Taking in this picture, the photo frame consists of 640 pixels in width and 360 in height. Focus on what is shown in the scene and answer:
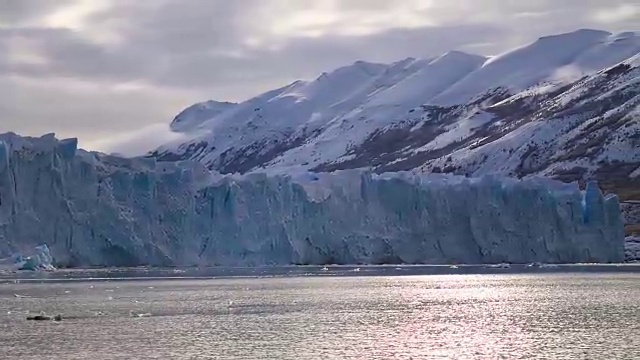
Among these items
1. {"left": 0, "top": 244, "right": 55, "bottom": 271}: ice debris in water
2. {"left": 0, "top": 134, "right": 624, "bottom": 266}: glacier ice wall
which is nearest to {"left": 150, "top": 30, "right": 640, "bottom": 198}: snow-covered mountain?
{"left": 0, "top": 134, "right": 624, "bottom": 266}: glacier ice wall

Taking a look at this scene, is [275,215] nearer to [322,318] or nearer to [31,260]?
[31,260]

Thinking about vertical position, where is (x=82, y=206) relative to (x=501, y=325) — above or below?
above

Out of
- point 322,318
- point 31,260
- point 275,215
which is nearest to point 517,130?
point 275,215

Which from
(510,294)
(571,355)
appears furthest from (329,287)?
(571,355)

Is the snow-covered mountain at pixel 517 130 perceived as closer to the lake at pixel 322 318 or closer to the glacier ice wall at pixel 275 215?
the glacier ice wall at pixel 275 215

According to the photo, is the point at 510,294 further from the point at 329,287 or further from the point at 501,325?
the point at 501,325

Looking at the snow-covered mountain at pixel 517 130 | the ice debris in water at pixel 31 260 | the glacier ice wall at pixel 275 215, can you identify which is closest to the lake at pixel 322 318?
the ice debris in water at pixel 31 260
